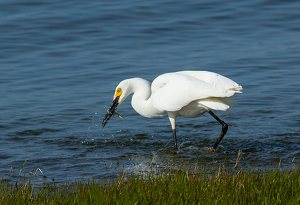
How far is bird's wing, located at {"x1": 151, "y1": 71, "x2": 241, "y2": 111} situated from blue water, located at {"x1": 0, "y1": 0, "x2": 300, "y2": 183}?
2.70 ft

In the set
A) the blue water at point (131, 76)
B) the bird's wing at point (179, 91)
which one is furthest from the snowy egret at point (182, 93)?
the blue water at point (131, 76)

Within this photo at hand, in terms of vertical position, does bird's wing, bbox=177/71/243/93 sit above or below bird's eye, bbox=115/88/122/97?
above

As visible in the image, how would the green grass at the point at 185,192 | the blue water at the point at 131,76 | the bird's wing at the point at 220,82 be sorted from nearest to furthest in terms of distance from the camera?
1. the green grass at the point at 185,192
2. the bird's wing at the point at 220,82
3. the blue water at the point at 131,76

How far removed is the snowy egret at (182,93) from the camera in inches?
241

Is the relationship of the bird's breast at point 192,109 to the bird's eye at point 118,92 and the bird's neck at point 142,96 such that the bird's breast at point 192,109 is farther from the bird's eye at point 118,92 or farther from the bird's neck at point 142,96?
the bird's eye at point 118,92

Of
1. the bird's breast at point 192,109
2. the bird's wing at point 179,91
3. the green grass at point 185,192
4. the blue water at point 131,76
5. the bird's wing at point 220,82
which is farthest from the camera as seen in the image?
the blue water at point 131,76

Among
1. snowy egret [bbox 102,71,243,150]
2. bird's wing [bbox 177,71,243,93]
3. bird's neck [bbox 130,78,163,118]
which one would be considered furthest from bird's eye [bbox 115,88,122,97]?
bird's wing [bbox 177,71,243,93]

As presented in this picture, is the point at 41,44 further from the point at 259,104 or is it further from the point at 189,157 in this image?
the point at 189,157

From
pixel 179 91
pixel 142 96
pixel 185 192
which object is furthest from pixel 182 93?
pixel 185 192

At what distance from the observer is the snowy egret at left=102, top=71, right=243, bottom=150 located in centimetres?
612

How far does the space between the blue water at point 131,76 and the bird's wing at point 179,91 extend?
32.4 inches

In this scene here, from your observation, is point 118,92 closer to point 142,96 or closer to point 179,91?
point 142,96

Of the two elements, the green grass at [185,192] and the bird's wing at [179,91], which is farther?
the bird's wing at [179,91]

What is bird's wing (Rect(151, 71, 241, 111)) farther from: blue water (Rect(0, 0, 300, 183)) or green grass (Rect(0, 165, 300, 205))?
green grass (Rect(0, 165, 300, 205))
